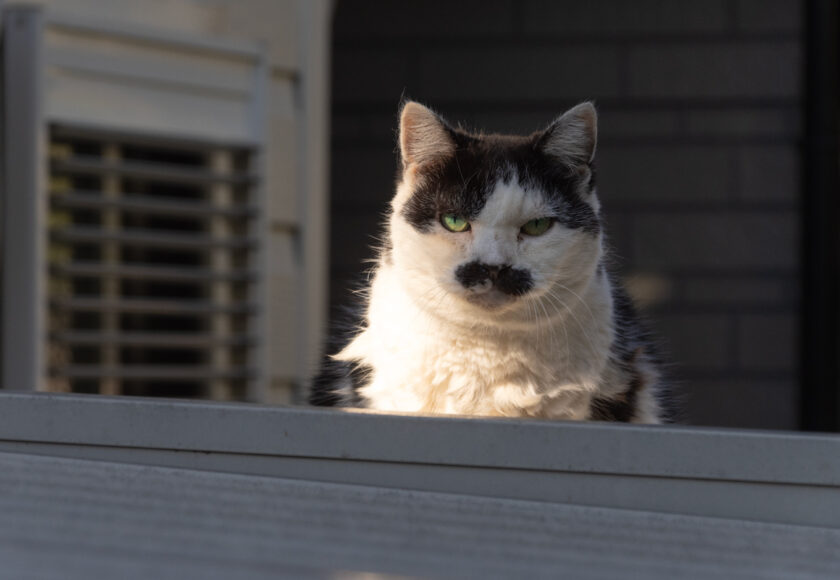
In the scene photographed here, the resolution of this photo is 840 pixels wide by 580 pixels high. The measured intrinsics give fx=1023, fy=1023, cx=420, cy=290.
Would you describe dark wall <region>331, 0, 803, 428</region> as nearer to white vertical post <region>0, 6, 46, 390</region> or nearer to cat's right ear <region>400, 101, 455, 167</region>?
white vertical post <region>0, 6, 46, 390</region>

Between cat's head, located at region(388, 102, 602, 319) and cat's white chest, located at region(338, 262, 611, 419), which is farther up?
cat's head, located at region(388, 102, 602, 319)

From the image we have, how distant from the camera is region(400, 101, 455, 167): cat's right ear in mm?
1274

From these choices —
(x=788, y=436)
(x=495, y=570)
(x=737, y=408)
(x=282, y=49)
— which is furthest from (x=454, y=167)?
(x=737, y=408)

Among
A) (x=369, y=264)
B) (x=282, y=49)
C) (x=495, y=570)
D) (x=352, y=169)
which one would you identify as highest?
(x=282, y=49)

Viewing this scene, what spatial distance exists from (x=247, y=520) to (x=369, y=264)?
0.96 metres

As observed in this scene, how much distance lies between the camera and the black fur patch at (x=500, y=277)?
1180mm

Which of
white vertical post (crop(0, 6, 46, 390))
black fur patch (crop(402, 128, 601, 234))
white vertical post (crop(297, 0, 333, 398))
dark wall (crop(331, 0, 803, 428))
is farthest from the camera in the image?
dark wall (crop(331, 0, 803, 428))

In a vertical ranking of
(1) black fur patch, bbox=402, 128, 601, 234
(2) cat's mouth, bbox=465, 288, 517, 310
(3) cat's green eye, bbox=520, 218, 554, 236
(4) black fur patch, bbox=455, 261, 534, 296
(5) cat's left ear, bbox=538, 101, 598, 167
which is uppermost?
(5) cat's left ear, bbox=538, 101, 598, 167

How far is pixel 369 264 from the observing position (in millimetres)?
1607

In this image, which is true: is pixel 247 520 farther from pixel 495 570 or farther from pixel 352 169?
pixel 352 169

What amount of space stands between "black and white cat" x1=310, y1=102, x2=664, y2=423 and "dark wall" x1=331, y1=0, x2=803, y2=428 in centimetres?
242

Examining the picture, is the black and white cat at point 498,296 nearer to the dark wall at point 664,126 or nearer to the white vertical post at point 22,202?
the white vertical post at point 22,202

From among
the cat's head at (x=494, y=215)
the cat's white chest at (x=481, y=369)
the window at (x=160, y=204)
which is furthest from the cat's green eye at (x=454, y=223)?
the window at (x=160, y=204)

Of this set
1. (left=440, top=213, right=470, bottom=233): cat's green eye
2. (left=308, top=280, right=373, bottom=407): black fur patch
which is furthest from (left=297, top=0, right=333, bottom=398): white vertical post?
(left=440, top=213, right=470, bottom=233): cat's green eye
